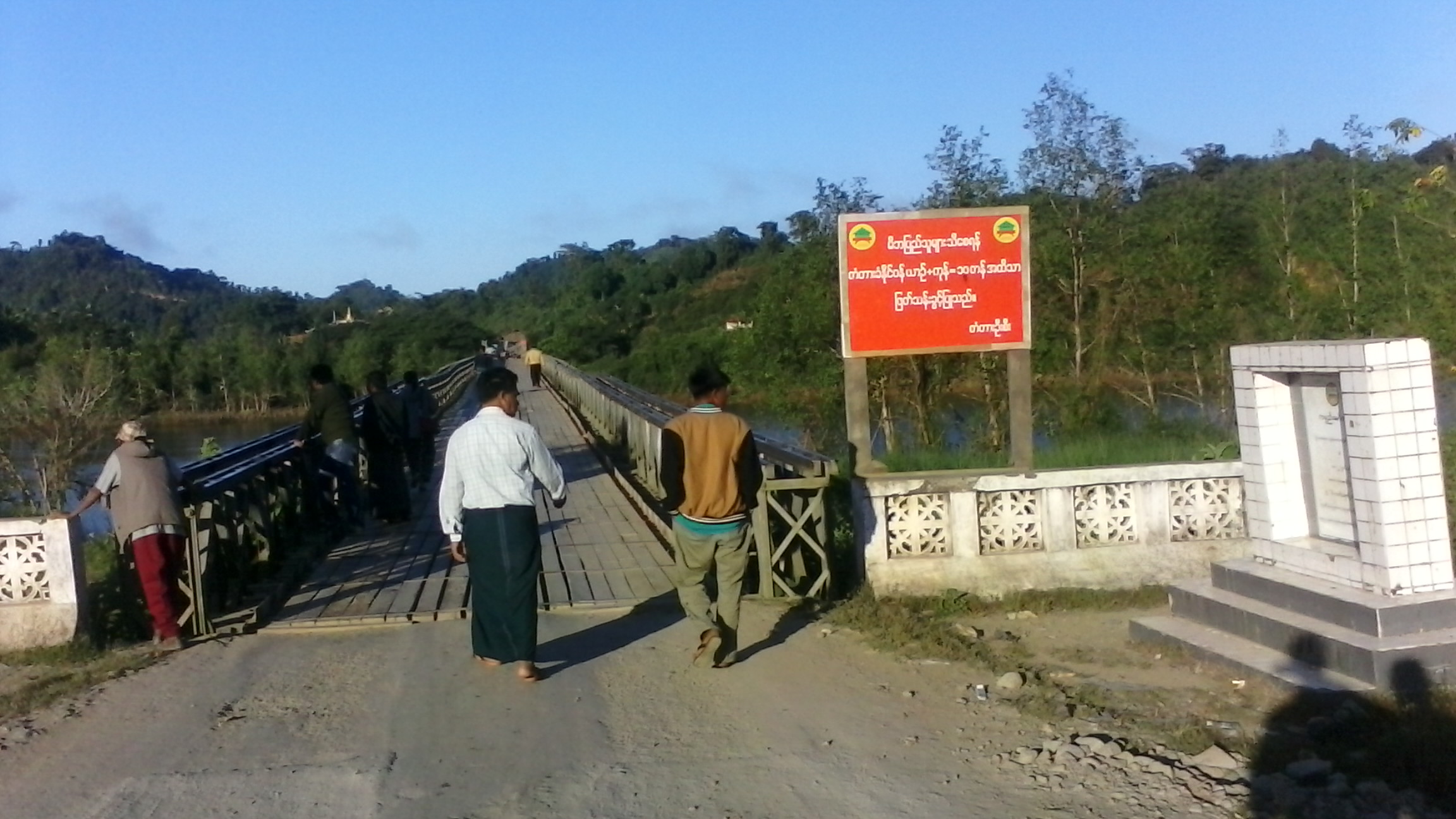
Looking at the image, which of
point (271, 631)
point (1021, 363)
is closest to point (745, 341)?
point (1021, 363)

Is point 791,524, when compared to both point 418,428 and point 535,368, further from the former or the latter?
point 535,368

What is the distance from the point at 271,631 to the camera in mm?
8031

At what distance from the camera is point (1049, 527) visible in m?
A: 8.41

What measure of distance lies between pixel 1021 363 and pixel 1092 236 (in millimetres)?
7910

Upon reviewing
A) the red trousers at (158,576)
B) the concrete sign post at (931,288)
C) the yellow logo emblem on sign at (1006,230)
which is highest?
the yellow logo emblem on sign at (1006,230)

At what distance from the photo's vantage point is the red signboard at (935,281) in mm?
8562

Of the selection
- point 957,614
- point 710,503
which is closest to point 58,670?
point 710,503

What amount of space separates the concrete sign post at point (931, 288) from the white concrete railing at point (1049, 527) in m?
0.38

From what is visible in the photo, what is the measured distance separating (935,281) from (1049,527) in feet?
5.75

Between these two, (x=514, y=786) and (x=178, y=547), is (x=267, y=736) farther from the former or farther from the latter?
(x=178, y=547)

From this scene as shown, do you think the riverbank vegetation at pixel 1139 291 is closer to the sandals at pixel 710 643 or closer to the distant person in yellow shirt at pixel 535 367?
the sandals at pixel 710 643

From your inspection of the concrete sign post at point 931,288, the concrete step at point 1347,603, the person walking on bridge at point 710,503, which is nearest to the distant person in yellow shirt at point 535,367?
the concrete sign post at point 931,288

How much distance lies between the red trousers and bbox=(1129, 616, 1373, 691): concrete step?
5.48 m

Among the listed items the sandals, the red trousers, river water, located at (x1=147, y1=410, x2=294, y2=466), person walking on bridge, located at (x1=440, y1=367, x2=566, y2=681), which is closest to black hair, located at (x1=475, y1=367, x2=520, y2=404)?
person walking on bridge, located at (x1=440, y1=367, x2=566, y2=681)
